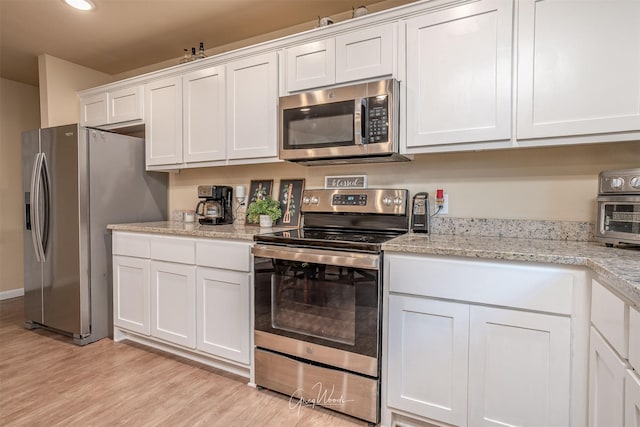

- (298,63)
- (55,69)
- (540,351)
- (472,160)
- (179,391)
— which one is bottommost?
(179,391)

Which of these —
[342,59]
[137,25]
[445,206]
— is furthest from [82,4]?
[445,206]

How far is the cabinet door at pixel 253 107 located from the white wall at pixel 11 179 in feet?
10.4

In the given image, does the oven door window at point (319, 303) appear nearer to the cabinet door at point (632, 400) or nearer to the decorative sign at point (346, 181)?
the decorative sign at point (346, 181)

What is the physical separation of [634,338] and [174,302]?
2.34 metres

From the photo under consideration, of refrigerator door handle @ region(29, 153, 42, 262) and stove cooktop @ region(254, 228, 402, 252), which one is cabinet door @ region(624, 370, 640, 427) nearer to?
stove cooktop @ region(254, 228, 402, 252)

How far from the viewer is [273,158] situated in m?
2.26

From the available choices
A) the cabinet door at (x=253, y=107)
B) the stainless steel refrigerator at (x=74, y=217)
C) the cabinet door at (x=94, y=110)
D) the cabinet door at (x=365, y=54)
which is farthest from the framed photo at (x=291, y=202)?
the cabinet door at (x=94, y=110)

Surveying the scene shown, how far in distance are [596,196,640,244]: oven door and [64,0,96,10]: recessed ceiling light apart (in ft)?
10.7

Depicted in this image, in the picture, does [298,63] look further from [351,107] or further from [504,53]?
[504,53]

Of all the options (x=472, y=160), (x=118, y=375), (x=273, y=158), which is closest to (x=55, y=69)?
(x=273, y=158)

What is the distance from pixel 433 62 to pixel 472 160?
1.97 ft

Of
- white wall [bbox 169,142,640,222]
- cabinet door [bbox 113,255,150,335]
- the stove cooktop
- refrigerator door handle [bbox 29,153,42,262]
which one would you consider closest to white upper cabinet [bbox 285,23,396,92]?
white wall [bbox 169,142,640,222]

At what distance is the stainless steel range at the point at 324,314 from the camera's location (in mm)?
1620

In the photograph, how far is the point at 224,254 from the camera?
208cm
